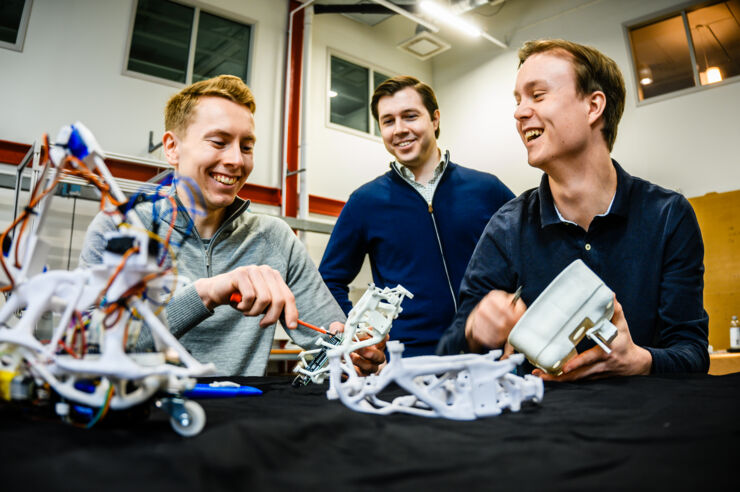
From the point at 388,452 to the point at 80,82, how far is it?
507 centimetres

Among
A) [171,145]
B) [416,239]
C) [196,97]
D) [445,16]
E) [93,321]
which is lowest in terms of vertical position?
[93,321]

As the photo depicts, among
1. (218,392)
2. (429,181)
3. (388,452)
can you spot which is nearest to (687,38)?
(429,181)

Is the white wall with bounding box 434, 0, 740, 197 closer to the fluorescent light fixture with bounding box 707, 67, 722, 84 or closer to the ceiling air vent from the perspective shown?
the fluorescent light fixture with bounding box 707, 67, 722, 84

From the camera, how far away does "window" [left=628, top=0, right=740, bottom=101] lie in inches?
193

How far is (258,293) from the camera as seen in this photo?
35.5 inches

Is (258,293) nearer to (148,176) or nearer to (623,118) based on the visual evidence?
(148,176)

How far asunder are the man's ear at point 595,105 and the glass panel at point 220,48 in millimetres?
4660

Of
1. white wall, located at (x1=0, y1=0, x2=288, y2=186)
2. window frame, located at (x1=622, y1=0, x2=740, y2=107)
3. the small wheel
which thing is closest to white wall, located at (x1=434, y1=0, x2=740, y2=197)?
window frame, located at (x1=622, y1=0, x2=740, y2=107)

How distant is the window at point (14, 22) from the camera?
4148mm

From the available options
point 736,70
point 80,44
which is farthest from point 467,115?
point 80,44

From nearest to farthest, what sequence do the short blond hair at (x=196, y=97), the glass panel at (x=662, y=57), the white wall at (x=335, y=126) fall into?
the short blond hair at (x=196, y=97) → the glass panel at (x=662, y=57) → the white wall at (x=335, y=126)

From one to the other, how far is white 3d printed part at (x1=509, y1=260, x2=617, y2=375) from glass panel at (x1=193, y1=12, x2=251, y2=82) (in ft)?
17.1

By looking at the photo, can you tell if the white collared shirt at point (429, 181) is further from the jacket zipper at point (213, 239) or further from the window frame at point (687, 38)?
the window frame at point (687, 38)

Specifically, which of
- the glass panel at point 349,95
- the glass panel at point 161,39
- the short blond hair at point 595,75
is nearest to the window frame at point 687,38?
the glass panel at point 349,95
